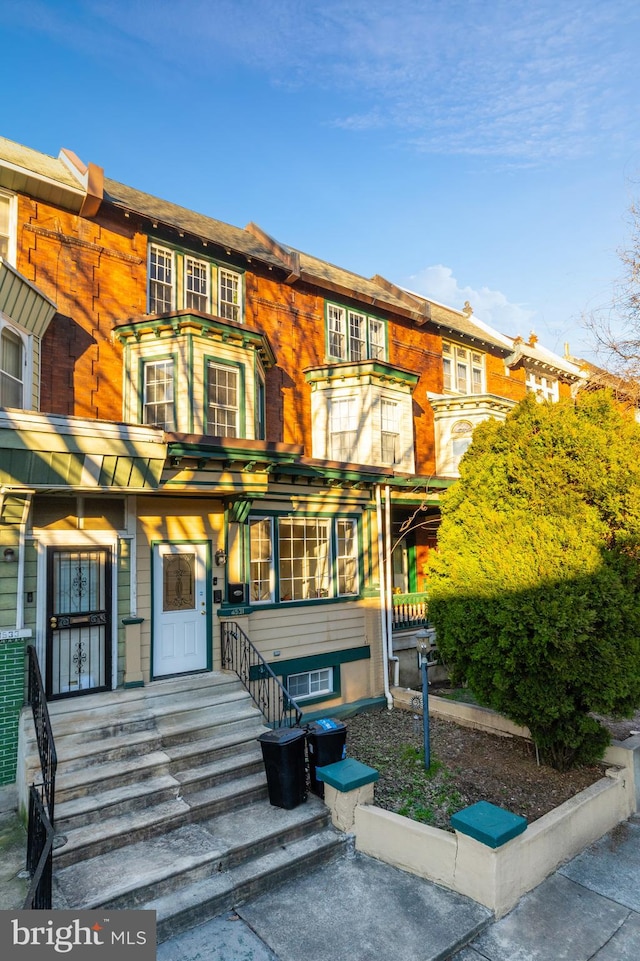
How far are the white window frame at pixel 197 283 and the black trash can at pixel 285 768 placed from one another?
10034mm

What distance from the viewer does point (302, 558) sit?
11.1 m

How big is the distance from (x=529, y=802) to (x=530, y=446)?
4781 mm

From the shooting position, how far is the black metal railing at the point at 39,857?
3675 mm

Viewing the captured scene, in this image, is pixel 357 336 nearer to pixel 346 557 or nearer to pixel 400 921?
pixel 346 557

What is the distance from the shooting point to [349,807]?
6164 mm

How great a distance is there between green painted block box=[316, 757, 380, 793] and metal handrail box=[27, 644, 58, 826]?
2.94 meters

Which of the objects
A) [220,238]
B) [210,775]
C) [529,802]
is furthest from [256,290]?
[529,802]

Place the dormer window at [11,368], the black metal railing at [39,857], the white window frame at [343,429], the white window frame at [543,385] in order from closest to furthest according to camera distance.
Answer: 1. the black metal railing at [39,857]
2. the dormer window at [11,368]
3. the white window frame at [343,429]
4. the white window frame at [543,385]

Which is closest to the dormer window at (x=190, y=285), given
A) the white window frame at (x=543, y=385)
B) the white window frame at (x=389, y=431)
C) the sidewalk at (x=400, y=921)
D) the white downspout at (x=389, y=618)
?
the white window frame at (x=389, y=431)

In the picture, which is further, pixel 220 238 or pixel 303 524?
pixel 220 238

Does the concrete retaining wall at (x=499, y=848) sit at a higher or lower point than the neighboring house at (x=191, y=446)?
lower

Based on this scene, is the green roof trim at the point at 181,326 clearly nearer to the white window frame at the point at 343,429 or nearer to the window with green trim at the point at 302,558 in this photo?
the white window frame at the point at 343,429

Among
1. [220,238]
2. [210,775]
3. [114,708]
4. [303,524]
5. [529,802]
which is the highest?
[220,238]

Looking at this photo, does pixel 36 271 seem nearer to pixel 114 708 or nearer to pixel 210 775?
pixel 114 708
